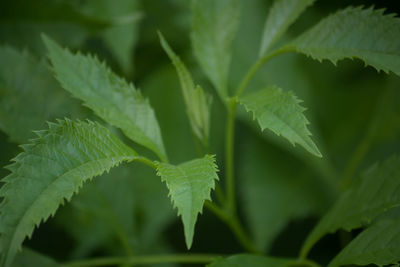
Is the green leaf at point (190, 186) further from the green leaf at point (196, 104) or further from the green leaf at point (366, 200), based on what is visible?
the green leaf at point (366, 200)

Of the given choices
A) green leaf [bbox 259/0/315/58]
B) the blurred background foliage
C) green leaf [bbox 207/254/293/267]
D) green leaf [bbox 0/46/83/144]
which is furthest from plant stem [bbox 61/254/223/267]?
green leaf [bbox 259/0/315/58]

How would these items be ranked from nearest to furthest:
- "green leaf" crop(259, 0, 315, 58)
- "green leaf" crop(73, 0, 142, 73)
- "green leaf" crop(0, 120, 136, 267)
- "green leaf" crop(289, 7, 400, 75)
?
"green leaf" crop(0, 120, 136, 267) → "green leaf" crop(289, 7, 400, 75) → "green leaf" crop(259, 0, 315, 58) → "green leaf" crop(73, 0, 142, 73)

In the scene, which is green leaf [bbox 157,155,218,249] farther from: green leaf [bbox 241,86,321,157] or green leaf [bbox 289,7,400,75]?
green leaf [bbox 289,7,400,75]

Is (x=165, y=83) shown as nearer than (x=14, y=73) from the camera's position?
No

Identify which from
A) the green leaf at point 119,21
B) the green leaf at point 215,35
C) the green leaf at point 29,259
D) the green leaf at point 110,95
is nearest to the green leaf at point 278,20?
the green leaf at point 215,35

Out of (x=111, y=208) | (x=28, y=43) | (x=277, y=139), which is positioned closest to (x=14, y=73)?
(x=28, y=43)

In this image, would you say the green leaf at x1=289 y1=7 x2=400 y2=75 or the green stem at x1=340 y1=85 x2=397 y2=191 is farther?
the green stem at x1=340 y1=85 x2=397 y2=191

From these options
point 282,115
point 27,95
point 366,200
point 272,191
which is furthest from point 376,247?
point 27,95

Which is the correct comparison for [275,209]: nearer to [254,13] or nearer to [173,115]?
[173,115]
